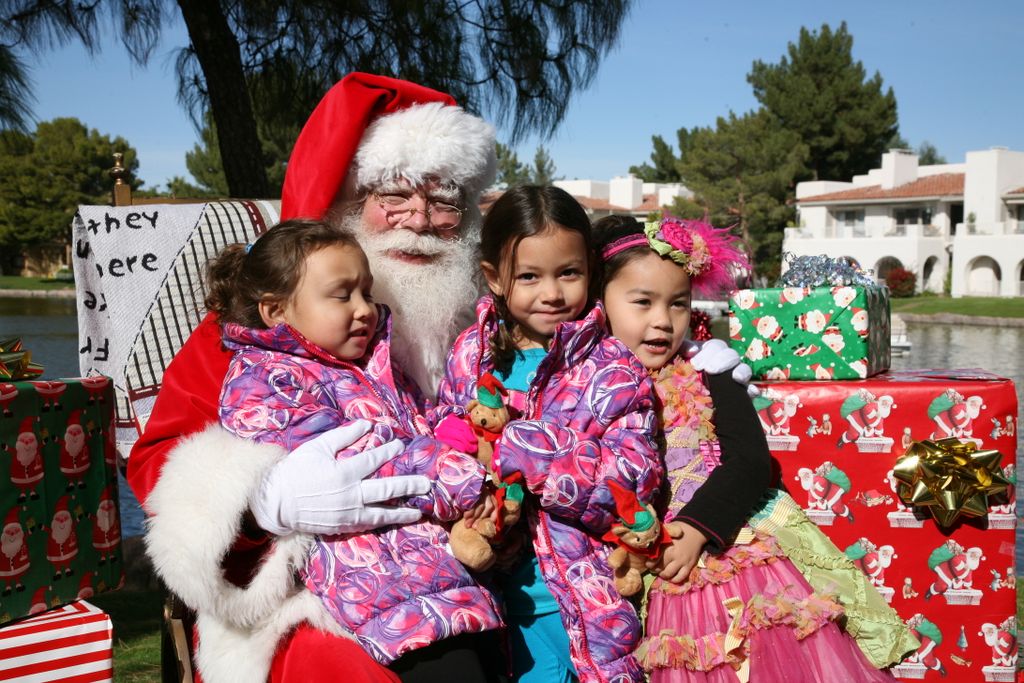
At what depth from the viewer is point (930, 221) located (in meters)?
39.2

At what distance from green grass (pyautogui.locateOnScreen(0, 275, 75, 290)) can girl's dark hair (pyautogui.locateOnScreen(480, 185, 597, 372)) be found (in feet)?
122

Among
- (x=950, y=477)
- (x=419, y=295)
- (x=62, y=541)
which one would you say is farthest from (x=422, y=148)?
(x=950, y=477)

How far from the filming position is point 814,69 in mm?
41062

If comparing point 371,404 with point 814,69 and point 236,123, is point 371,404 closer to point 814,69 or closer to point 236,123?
point 236,123

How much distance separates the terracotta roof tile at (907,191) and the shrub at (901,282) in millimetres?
4526

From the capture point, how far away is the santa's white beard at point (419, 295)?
2775 millimetres

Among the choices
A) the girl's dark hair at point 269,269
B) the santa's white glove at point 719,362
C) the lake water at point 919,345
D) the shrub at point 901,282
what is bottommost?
the lake water at point 919,345

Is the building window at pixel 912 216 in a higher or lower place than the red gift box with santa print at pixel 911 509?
higher

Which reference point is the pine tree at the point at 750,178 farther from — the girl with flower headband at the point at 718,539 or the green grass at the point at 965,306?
the girl with flower headband at the point at 718,539

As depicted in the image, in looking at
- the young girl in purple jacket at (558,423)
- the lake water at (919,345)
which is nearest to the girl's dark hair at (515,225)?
the young girl in purple jacket at (558,423)

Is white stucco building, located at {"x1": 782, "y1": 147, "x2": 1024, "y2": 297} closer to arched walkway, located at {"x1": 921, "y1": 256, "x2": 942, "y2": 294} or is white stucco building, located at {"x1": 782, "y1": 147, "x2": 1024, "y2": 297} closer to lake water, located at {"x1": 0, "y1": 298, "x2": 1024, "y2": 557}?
arched walkway, located at {"x1": 921, "y1": 256, "x2": 942, "y2": 294}

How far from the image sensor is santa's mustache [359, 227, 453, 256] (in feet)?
9.21

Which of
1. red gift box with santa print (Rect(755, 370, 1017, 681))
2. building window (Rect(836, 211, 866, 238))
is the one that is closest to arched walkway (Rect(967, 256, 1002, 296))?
building window (Rect(836, 211, 866, 238))

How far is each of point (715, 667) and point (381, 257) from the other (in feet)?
4.90
